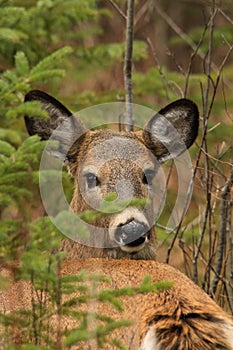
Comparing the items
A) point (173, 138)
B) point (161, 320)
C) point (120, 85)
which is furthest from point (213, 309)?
point (120, 85)

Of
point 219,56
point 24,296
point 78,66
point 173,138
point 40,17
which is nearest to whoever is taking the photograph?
point 24,296

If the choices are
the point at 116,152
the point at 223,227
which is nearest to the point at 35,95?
the point at 116,152

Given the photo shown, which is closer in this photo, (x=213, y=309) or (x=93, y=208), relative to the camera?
(x=213, y=309)

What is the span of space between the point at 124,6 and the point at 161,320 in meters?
7.80

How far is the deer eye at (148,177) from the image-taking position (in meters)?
6.34

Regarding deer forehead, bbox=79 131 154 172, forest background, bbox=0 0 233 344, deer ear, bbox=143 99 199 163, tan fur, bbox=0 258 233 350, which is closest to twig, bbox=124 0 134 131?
forest background, bbox=0 0 233 344

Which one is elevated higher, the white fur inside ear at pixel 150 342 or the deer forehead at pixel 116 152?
the white fur inside ear at pixel 150 342

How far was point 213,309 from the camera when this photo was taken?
4.48 metres

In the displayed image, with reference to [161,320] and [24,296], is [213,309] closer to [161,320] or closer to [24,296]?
[161,320]

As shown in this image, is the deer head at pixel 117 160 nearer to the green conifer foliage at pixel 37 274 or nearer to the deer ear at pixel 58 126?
the deer ear at pixel 58 126

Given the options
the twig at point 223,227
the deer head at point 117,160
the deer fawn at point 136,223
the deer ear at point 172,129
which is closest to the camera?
the deer fawn at point 136,223

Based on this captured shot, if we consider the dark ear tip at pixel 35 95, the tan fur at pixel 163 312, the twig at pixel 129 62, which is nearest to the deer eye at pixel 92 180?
the dark ear tip at pixel 35 95

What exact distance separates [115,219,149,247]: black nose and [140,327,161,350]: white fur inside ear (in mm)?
1458

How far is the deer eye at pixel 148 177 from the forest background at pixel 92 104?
13.4 inches
